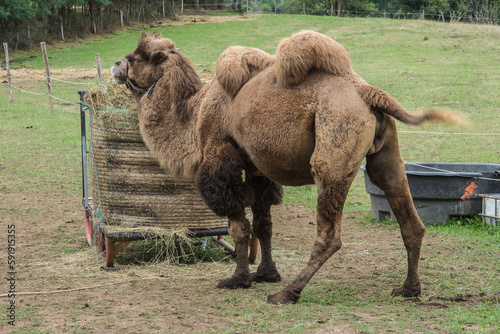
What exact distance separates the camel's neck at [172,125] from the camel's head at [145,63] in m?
0.13

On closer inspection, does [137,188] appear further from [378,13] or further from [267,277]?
[378,13]

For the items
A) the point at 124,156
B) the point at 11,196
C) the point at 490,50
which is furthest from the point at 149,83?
the point at 490,50

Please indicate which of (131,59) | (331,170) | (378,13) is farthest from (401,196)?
(378,13)

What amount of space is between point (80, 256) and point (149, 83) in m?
2.31

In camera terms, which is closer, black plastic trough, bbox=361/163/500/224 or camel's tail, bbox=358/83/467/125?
camel's tail, bbox=358/83/467/125

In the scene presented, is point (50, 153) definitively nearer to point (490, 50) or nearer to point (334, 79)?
point (334, 79)

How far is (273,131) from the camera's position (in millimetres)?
5164

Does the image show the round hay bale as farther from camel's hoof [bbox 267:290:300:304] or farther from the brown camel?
camel's hoof [bbox 267:290:300:304]

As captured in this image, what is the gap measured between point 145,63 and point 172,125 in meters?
0.73

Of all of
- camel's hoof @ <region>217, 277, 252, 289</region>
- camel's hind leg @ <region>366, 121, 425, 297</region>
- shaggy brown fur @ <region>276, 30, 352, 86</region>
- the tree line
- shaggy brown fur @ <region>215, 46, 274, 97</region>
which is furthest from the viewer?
the tree line

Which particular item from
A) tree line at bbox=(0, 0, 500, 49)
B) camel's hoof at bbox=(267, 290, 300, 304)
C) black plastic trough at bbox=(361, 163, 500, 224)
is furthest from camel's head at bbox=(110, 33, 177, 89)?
tree line at bbox=(0, 0, 500, 49)

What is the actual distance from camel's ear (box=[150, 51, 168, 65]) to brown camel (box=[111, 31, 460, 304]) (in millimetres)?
10

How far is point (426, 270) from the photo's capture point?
20.4ft

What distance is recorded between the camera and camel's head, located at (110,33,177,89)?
616 centimetres
